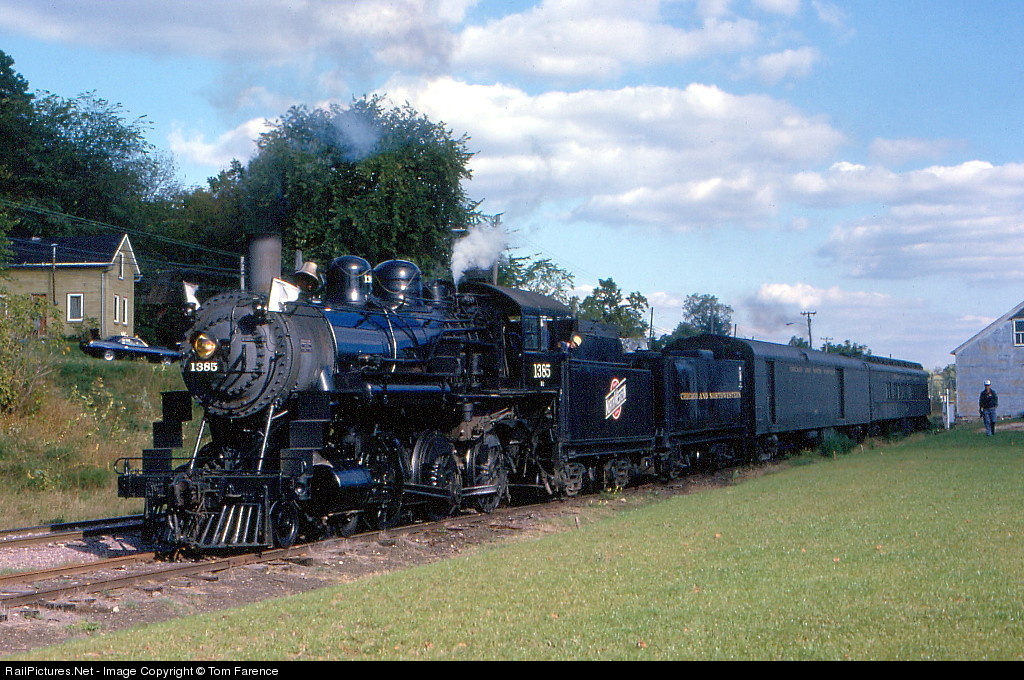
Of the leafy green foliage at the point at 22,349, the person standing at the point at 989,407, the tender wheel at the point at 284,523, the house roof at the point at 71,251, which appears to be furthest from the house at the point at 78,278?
the person standing at the point at 989,407

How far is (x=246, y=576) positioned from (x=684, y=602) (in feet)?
15.6

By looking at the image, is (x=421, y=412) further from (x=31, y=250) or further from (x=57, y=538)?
(x=31, y=250)

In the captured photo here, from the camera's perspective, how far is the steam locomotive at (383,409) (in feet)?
35.2

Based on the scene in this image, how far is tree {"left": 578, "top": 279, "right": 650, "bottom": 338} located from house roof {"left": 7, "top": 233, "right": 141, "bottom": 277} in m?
23.8

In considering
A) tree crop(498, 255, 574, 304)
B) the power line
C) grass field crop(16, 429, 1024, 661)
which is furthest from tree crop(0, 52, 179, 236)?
grass field crop(16, 429, 1024, 661)

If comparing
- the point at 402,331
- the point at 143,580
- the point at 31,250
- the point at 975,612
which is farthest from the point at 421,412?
the point at 31,250

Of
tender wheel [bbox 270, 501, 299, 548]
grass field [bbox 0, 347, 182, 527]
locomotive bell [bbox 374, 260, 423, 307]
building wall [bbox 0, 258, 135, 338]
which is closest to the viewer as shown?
tender wheel [bbox 270, 501, 299, 548]

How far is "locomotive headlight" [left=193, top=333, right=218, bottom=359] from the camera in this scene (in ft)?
36.1

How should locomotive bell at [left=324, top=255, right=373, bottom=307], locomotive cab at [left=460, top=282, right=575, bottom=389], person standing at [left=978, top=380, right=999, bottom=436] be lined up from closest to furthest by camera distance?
locomotive bell at [left=324, top=255, right=373, bottom=307]
locomotive cab at [left=460, top=282, right=575, bottom=389]
person standing at [left=978, top=380, right=999, bottom=436]

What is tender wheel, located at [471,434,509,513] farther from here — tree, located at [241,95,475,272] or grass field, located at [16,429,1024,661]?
tree, located at [241,95,475,272]

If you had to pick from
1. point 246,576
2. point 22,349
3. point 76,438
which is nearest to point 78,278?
point 22,349

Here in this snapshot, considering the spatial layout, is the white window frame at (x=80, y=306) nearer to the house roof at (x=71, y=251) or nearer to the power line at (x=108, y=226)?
the house roof at (x=71, y=251)

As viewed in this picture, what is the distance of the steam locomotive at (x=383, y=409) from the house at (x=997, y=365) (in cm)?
3460

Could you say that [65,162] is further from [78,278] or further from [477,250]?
[477,250]
